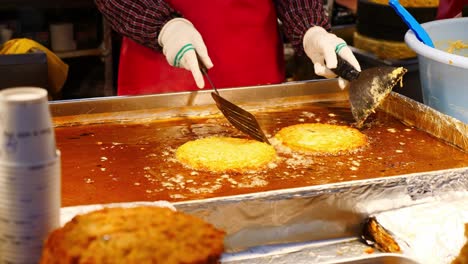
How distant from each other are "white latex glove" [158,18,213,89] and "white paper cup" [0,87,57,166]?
53.2 inches

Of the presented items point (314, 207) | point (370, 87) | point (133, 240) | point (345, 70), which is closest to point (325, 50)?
point (345, 70)

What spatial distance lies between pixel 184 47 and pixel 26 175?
1.41 metres

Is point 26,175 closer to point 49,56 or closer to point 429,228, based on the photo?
point 429,228

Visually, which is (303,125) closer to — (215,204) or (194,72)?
(194,72)

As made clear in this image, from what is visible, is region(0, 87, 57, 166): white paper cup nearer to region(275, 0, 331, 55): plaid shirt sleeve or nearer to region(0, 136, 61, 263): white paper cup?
region(0, 136, 61, 263): white paper cup

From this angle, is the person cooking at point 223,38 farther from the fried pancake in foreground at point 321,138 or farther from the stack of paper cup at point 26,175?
the stack of paper cup at point 26,175

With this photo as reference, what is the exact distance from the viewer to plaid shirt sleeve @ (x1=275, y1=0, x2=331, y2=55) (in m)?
2.70

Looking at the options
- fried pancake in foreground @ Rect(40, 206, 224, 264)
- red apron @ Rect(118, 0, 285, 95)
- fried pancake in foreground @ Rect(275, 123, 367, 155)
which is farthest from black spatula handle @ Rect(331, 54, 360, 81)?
fried pancake in foreground @ Rect(40, 206, 224, 264)

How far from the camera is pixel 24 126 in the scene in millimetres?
931

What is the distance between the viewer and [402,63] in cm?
300

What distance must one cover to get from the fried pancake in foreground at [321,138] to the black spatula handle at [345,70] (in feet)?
0.73

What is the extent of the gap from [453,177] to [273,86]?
102cm

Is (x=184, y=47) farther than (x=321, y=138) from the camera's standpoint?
Yes

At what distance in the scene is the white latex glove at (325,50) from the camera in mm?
2414
